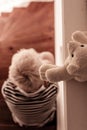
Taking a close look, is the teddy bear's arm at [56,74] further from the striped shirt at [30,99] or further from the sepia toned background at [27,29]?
the sepia toned background at [27,29]

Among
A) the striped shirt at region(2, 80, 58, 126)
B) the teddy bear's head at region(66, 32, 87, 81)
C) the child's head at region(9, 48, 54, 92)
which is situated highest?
the teddy bear's head at region(66, 32, 87, 81)

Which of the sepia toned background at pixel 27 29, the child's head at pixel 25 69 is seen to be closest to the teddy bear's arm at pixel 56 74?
the child's head at pixel 25 69

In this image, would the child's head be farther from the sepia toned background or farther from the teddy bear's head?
the sepia toned background

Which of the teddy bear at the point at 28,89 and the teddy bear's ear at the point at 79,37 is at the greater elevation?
the teddy bear's ear at the point at 79,37

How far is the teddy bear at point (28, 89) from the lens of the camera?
3.85 ft

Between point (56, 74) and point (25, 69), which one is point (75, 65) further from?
point (25, 69)

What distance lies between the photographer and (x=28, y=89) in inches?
49.8

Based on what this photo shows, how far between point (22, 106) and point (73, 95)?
1.91 ft

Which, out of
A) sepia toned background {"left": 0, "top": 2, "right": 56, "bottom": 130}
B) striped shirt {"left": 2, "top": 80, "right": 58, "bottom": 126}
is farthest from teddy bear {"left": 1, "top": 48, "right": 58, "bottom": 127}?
sepia toned background {"left": 0, "top": 2, "right": 56, "bottom": 130}

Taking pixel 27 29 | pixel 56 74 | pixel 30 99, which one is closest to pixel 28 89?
pixel 30 99

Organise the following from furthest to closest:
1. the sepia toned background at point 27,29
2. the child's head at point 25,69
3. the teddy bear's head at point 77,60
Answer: the sepia toned background at point 27,29, the child's head at point 25,69, the teddy bear's head at point 77,60

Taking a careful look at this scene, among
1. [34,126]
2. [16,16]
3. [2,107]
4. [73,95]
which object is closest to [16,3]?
[16,16]

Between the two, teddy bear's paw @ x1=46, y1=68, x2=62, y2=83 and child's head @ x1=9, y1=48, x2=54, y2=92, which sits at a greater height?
teddy bear's paw @ x1=46, y1=68, x2=62, y2=83

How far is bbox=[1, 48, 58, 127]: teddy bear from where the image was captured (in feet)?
3.85
